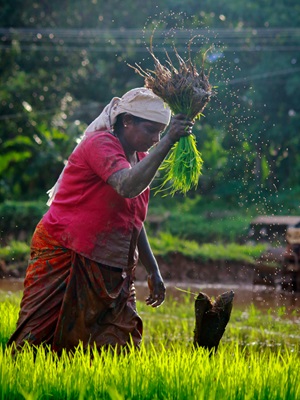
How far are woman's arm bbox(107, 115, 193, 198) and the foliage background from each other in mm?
22571

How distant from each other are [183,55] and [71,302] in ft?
78.5

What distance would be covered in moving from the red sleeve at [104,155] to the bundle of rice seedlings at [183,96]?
330mm

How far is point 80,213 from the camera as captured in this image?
5.00 meters

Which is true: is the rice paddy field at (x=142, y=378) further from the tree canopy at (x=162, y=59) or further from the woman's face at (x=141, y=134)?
the tree canopy at (x=162, y=59)

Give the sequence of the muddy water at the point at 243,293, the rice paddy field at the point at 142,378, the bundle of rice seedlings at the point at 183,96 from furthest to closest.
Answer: the muddy water at the point at 243,293 → the bundle of rice seedlings at the point at 183,96 → the rice paddy field at the point at 142,378

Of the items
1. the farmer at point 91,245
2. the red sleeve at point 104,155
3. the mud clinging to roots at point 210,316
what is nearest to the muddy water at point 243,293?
the mud clinging to roots at point 210,316

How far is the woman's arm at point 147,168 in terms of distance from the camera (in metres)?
4.57

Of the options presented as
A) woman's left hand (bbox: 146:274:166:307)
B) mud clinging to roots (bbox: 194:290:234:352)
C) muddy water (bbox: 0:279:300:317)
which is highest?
muddy water (bbox: 0:279:300:317)

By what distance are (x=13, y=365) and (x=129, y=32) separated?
27236 millimetres

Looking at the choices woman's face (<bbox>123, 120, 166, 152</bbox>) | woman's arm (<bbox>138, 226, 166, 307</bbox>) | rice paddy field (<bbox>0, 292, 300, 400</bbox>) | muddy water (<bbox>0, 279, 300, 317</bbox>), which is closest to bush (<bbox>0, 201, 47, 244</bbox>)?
muddy water (<bbox>0, 279, 300, 317</bbox>)

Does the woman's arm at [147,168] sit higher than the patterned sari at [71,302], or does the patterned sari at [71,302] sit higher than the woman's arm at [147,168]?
the woman's arm at [147,168]

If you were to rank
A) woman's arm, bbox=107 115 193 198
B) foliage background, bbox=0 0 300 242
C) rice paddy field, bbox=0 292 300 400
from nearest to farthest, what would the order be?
rice paddy field, bbox=0 292 300 400
woman's arm, bbox=107 115 193 198
foliage background, bbox=0 0 300 242

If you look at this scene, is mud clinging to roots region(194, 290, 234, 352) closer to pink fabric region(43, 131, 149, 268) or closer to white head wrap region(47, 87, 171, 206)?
pink fabric region(43, 131, 149, 268)

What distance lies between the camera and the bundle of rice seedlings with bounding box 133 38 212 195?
4.77 meters
